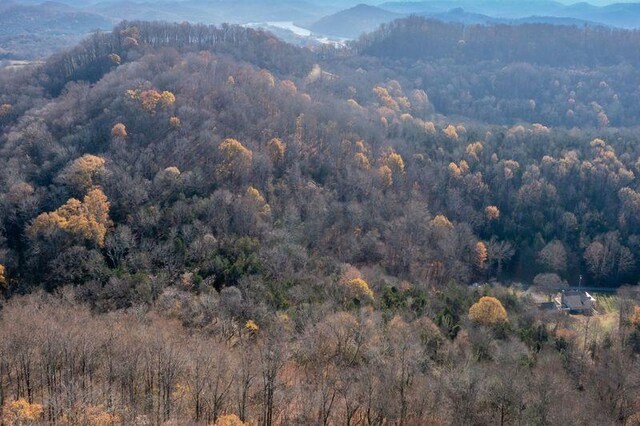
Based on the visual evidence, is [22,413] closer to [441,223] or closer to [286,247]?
[286,247]

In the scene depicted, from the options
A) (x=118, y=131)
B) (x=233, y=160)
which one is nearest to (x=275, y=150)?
(x=233, y=160)

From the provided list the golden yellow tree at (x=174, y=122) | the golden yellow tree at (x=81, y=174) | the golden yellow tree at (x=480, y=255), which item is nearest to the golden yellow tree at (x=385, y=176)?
the golden yellow tree at (x=480, y=255)

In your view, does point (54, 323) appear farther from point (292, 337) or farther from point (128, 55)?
point (128, 55)

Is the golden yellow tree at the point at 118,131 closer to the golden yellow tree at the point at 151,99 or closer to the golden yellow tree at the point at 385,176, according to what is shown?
the golden yellow tree at the point at 151,99

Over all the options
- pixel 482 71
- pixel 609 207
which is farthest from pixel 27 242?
pixel 482 71

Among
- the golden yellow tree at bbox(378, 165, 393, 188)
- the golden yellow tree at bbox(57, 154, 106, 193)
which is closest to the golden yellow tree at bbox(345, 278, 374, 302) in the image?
the golden yellow tree at bbox(57, 154, 106, 193)

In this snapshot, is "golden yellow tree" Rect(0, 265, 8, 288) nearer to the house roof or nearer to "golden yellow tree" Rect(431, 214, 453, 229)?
"golden yellow tree" Rect(431, 214, 453, 229)
